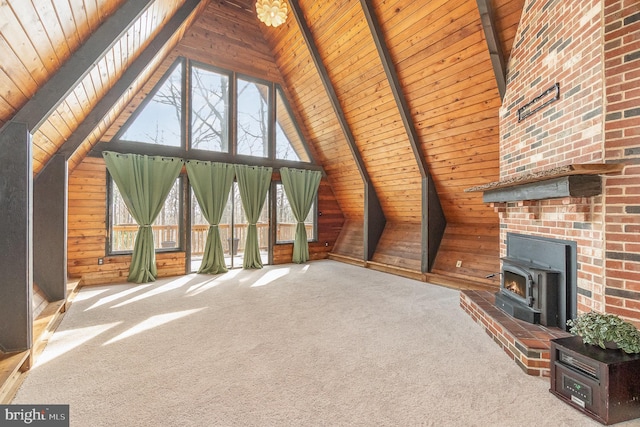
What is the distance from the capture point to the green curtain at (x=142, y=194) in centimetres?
469

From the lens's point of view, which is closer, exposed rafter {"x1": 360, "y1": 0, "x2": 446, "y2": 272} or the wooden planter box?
the wooden planter box

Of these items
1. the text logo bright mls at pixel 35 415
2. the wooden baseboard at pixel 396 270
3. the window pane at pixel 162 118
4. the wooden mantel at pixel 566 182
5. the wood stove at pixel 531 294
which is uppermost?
the window pane at pixel 162 118

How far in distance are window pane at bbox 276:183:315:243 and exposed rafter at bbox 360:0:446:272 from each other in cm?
279

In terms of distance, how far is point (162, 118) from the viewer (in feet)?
17.1

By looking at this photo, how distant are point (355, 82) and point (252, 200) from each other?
292 cm

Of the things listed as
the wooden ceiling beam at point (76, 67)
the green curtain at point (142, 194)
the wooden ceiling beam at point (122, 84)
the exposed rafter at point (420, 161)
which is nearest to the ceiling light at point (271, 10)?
the wooden ceiling beam at point (122, 84)

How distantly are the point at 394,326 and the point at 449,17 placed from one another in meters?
3.48

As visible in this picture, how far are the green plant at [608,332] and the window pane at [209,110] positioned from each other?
5685 millimetres

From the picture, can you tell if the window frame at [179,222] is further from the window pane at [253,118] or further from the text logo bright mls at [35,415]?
the text logo bright mls at [35,415]

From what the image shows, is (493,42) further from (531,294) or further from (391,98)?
(531,294)

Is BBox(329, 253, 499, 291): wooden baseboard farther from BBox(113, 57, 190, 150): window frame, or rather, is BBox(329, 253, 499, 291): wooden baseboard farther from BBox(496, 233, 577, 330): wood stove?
BBox(113, 57, 190, 150): window frame

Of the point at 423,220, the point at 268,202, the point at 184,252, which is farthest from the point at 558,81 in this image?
the point at 184,252

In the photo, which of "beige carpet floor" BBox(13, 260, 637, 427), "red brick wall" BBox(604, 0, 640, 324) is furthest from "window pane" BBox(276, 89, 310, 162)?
"red brick wall" BBox(604, 0, 640, 324)

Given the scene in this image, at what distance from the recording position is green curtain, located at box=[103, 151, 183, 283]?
4691mm
